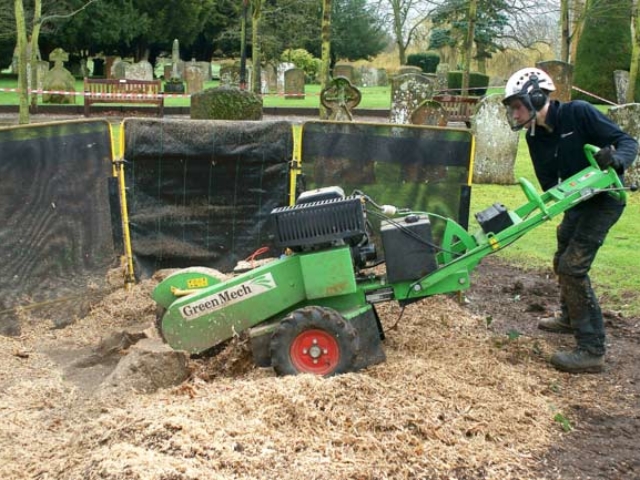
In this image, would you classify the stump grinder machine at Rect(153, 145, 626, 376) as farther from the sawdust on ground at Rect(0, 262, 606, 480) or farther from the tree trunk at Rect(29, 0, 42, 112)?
the tree trunk at Rect(29, 0, 42, 112)

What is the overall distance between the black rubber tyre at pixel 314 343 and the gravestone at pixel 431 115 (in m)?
10.6

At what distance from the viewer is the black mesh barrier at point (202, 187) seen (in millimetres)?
7816

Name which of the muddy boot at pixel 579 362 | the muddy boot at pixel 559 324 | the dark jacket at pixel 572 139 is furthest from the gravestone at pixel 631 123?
the muddy boot at pixel 579 362

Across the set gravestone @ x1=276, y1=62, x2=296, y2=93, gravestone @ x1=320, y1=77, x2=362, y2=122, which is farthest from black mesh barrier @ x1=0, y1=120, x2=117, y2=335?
gravestone @ x1=276, y1=62, x2=296, y2=93

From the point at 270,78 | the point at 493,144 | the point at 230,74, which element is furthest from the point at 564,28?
the point at 270,78

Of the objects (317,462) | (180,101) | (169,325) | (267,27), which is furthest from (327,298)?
(267,27)

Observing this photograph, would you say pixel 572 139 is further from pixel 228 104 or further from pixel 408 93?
pixel 408 93

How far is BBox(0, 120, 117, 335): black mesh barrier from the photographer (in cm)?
686

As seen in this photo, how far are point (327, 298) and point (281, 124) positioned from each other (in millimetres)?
2866

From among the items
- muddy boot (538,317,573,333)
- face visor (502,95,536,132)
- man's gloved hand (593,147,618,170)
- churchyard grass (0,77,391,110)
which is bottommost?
muddy boot (538,317,573,333)

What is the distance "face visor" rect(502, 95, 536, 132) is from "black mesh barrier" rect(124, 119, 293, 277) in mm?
2703

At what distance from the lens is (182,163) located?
25.9ft

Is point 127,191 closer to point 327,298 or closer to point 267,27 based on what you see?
point 327,298

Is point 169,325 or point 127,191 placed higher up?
point 127,191
